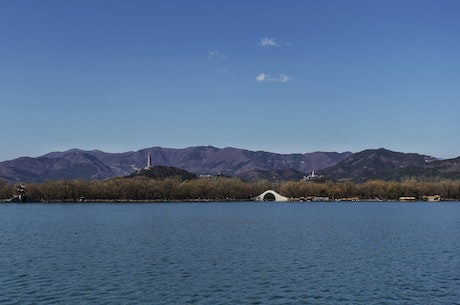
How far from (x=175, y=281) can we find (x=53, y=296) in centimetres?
926

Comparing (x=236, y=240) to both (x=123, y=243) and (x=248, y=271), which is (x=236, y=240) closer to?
(x=123, y=243)

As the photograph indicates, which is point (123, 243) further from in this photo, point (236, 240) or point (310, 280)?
point (310, 280)

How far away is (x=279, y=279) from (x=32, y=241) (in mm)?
40580

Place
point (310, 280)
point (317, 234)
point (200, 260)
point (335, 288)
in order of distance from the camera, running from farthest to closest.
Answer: point (317, 234) < point (200, 260) < point (310, 280) < point (335, 288)

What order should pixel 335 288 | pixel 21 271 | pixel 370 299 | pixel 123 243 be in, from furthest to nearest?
pixel 123 243 < pixel 21 271 < pixel 335 288 < pixel 370 299

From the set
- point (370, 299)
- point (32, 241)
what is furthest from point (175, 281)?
point (32, 241)

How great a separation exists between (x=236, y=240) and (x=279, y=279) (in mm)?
28288

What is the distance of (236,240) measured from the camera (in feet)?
223

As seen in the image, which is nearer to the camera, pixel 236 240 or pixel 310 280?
pixel 310 280

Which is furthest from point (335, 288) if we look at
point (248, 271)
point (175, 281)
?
point (175, 281)

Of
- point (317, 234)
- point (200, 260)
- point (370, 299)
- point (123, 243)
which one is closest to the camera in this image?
point (370, 299)

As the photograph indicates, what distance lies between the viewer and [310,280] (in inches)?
1563

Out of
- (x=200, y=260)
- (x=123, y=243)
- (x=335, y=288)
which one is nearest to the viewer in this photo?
(x=335, y=288)

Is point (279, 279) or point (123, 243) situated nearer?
point (279, 279)
